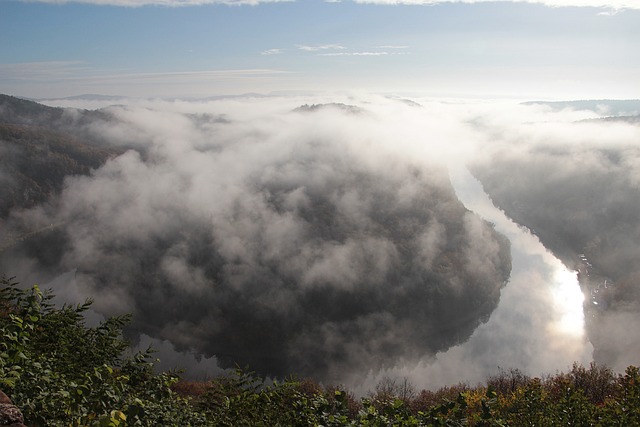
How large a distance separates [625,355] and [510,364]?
39796mm

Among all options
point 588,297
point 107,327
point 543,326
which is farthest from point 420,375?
point 107,327

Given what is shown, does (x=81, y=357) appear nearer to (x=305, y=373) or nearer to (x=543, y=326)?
(x=305, y=373)

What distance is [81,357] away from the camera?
12289 millimetres

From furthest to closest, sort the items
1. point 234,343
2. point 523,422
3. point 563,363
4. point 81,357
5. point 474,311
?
1. point 474,311
2. point 234,343
3. point 563,363
4. point 523,422
5. point 81,357

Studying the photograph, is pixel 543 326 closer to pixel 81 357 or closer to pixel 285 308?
pixel 285 308

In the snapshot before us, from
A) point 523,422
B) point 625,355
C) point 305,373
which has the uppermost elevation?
point 523,422

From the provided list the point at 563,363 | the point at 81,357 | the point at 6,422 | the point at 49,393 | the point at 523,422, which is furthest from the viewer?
the point at 563,363

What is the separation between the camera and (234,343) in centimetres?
16388

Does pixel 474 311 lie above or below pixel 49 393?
below

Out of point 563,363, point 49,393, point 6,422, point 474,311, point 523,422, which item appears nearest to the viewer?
point 6,422

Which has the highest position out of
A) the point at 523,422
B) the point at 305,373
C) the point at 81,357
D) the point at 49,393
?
the point at 49,393

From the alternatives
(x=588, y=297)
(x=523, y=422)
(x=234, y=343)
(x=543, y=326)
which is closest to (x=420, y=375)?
(x=543, y=326)

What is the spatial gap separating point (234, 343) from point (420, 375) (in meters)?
71.4

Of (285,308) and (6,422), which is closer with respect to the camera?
(6,422)
